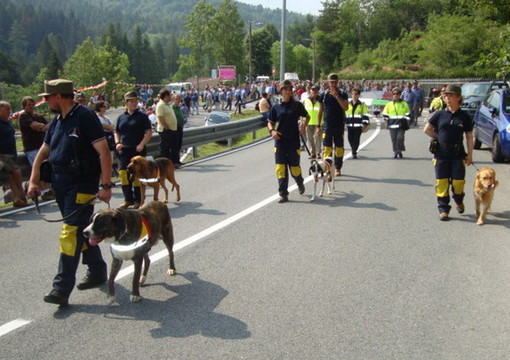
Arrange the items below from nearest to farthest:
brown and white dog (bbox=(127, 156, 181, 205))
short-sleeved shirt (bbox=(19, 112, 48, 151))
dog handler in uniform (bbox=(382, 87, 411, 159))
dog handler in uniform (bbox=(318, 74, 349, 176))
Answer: brown and white dog (bbox=(127, 156, 181, 205)), short-sleeved shirt (bbox=(19, 112, 48, 151)), dog handler in uniform (bbox=(318, 74, 349, 176)), dog handler in uniform (bbox=(382, 87, 411, 159))

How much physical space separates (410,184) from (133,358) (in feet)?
26.8

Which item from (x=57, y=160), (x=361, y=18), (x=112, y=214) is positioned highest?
(x=361, y=18)

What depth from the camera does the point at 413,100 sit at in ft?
76.9

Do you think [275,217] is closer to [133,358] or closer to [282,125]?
[282,125]

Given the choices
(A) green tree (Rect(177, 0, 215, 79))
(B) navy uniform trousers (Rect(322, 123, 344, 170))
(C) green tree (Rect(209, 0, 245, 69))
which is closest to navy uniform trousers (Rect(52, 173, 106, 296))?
(B) navy uniform trousers (Rect(322, 123, 344, 170))

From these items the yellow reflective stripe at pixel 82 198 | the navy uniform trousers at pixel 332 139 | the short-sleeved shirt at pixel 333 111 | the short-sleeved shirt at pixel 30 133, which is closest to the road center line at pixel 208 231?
the yellow reflective stripe at pixel 82 198

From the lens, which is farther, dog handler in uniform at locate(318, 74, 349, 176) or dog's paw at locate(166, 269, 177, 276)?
dog handler in uniform at locate(318, 74, 349, 176)

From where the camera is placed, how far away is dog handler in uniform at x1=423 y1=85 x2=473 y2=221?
8.05m

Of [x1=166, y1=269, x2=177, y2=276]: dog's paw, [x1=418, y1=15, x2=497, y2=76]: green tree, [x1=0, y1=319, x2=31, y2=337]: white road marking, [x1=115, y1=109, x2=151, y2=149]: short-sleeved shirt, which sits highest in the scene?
[x1=418, y1=15, x2=497, y2=76]: green tree

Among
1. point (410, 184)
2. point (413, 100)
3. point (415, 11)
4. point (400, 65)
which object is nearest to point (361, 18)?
point (415, 11)

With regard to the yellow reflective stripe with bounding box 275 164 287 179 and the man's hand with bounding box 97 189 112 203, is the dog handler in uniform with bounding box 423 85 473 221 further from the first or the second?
the man's hand with bounding box 97 189 112 203

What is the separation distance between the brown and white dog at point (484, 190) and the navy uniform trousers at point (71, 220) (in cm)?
533

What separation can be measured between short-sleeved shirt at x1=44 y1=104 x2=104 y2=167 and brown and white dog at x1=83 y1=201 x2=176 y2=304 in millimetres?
680

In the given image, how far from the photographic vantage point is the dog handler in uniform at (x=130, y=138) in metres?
8.85
